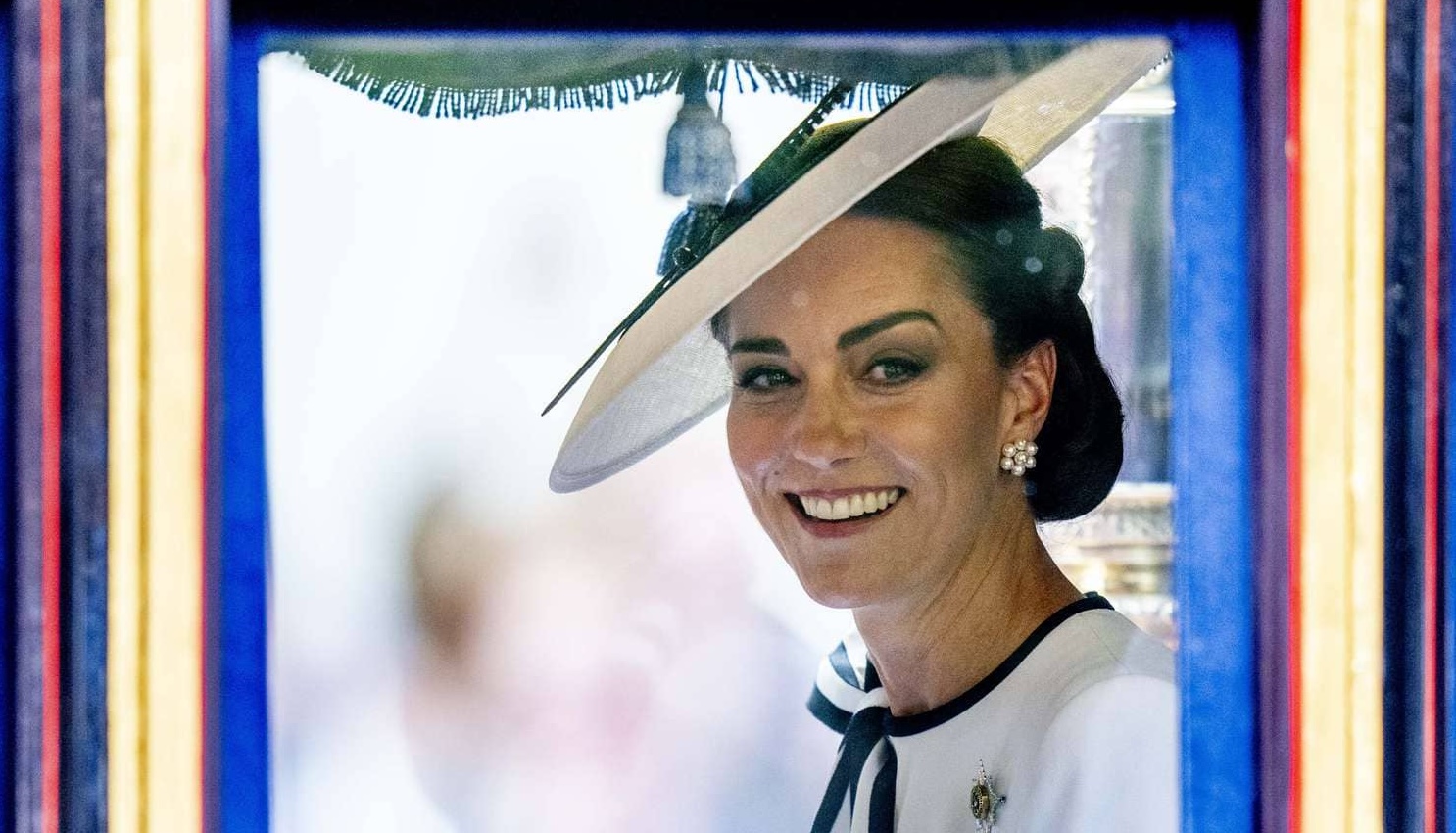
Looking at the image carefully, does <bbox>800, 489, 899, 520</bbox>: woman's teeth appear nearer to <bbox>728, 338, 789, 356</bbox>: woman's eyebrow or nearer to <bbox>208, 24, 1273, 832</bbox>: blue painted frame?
<bbox>728, 338, 789, 356</bbox>: woman's eyebrow

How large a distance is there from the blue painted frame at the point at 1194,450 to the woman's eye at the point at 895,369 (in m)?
0.27

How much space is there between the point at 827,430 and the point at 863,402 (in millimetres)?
50

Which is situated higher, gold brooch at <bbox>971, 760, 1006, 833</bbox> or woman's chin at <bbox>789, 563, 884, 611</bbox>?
woman's chin at <bbox>789, 563, 884, 611</bbox>

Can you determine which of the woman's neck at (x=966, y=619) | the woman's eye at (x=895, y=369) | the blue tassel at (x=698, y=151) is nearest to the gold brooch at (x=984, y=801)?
the woman's neck at (x=966, y=619)

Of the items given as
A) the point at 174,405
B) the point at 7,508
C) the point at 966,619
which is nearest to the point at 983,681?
the point at 966,619

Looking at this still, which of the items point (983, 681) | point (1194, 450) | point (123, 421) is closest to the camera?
point (123, 421)

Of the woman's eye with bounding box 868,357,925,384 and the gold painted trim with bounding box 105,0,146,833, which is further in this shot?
the woman's eye with bounding box 868,357,925,384

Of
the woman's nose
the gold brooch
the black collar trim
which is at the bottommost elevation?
the gold brooch

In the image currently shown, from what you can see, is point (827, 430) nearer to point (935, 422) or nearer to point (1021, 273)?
point (935, 422)

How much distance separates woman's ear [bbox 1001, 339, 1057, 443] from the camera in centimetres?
159

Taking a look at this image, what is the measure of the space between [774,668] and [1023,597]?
0.29 metres

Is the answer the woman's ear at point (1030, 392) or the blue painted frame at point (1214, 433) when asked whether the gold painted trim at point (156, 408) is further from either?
the blue painted frame at point (1214, 433)

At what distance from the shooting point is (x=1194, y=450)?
152cm

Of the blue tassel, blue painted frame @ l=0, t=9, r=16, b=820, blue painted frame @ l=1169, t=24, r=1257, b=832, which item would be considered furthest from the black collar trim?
blue painted frame @ l=0, t=9, r=16, b=820
